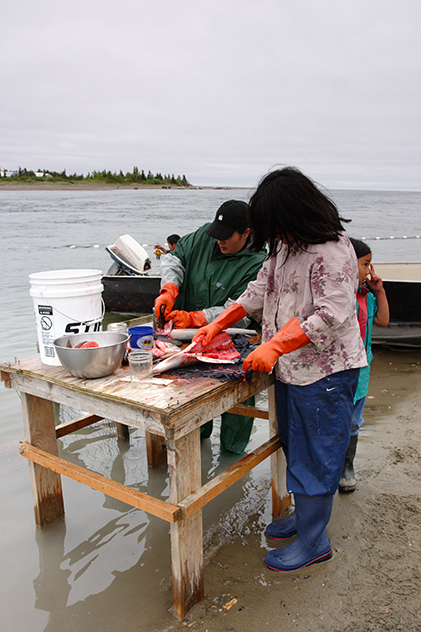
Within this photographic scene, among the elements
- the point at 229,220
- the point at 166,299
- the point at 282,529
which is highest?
the point at 229,220

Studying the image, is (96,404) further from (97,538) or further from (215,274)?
(215,274)

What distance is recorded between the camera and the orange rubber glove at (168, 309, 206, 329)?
298cm

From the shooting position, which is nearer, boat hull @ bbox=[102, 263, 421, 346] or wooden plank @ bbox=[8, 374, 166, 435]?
wooden plank @ bbox=[8, 374, 166, 435]

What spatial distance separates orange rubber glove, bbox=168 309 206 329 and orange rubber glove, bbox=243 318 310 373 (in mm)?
1087

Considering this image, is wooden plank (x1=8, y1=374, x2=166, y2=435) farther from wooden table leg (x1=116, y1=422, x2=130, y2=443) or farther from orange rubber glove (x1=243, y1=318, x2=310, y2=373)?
wooden table leg (x1=116, y1=422, x2=130, y2=443)

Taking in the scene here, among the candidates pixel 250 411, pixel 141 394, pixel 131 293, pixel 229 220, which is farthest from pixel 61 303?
pixel 131 293

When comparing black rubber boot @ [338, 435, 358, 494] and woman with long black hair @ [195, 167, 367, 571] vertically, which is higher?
woman with long black hair @ [195, 167, 367, 571]

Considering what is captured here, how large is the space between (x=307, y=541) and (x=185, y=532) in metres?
0.74

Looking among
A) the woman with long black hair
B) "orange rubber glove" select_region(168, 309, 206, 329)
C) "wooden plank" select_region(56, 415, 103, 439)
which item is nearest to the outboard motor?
"wooden plank" select_region(56, 415, 103, 439)

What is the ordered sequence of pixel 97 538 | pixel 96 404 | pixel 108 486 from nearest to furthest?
pixel 96 404, pixel 108 486, pixel 97 538

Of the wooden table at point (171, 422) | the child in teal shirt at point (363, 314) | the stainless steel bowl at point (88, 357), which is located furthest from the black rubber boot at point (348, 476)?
the stainless steel bowl at point (88, 357)

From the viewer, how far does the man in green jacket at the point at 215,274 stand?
3.04 metres

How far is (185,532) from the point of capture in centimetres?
199

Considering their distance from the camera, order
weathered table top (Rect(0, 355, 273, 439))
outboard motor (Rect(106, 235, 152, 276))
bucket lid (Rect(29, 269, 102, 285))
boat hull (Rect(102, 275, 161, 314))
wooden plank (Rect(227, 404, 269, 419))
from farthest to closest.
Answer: outboard motor (Rect(106, 235, 152, 276)) < boat hull (Rect(102, 275, 161, 314)) < wooden plank (Rect(227, 404, 269, 419)) < bucket lid (Rect(29, 269, 102, 285)) < weathered table top (Rect(0, 355, 273, 439))
